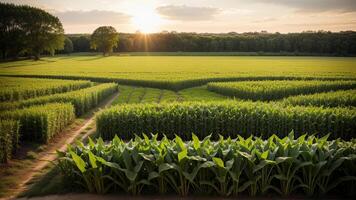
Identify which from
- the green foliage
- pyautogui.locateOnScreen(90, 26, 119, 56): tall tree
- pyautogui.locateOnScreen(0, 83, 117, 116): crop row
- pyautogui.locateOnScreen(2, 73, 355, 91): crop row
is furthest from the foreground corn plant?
pyautogui.locateOnScreen(90, 26, 119, 56): tall tree

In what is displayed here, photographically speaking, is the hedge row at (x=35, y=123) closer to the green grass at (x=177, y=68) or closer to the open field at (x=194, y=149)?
the open field at (x=194, y=149)

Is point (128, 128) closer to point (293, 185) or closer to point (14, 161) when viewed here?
point (14, 161)

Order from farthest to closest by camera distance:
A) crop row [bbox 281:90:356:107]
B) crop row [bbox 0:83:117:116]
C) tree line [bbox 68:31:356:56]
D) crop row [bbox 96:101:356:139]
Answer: tree line [bbox 68:31:356:56] → crop row [bbox 281:90:356:107] → crop row [bbox 0:83:117:116] → crop row [bbox 96:101:356:139]

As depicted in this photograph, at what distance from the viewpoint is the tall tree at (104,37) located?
7107 cm

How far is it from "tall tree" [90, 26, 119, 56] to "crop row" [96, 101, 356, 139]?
199 feet

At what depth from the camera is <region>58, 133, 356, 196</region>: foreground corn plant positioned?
658 centimetres

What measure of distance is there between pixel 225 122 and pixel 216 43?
76.3m

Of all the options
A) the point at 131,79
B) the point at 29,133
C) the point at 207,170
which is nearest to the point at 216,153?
the point at 207,170

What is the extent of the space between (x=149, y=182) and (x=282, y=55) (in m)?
75.2

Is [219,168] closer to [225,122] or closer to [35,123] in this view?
[225,122]

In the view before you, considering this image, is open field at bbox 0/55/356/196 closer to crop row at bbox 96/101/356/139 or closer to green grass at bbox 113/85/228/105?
crop row at bbox 96/101/356/139

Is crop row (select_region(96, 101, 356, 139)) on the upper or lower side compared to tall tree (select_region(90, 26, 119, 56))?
lower

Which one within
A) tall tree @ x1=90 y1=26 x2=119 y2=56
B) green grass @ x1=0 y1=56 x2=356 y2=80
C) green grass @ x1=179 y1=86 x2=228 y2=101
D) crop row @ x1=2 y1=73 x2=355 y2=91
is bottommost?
green grass @ x1=179 y1=86 x2=228 y2=101

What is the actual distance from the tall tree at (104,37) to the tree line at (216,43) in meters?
2.35
